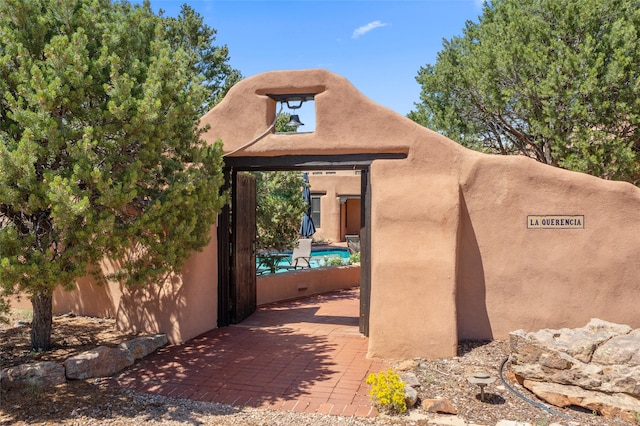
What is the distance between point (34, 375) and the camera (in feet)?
18.6

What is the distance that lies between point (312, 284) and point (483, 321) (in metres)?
5.59

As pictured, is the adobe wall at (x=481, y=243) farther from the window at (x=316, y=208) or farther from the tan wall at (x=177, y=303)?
the window at (x=316, y=208)

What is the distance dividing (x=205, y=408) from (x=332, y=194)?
22.2m

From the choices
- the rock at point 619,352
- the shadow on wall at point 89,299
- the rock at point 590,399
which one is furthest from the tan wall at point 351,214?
the rock at point 590,399

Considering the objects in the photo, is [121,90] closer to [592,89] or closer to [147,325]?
[147,325]

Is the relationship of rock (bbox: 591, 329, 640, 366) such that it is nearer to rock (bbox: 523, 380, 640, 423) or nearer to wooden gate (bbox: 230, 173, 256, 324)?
rock (bbox: 523, 380, 640, 423)

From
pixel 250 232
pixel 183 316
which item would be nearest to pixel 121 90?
pixel 183 316

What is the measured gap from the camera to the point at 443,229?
23.1 feet

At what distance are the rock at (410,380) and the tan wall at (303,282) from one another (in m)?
5.36

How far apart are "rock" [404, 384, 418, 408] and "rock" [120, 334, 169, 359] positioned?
389 cm

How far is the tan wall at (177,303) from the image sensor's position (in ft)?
24.6

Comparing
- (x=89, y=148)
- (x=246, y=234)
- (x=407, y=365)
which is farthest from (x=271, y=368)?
(x=89, y=148)

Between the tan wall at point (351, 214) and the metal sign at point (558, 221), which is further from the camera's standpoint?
the tan wall at point (351, 214)

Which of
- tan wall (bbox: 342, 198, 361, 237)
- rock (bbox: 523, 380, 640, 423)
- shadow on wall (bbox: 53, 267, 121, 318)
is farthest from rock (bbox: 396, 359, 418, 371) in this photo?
tan wall (bbox: 342, 198, 361, 237)
